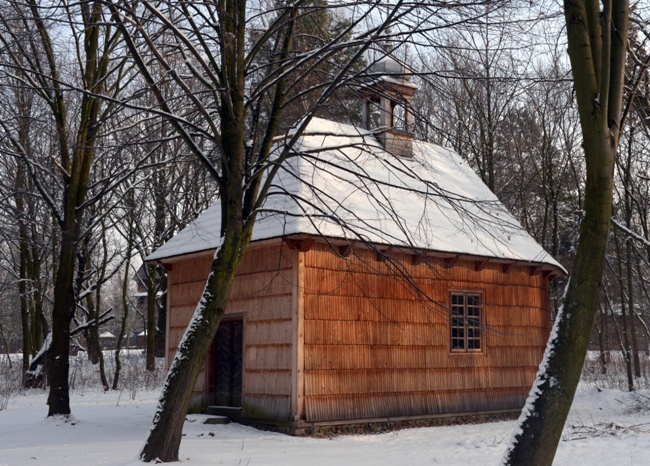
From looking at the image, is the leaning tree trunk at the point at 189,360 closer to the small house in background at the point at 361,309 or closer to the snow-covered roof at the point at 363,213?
the small house in background at the point at 361,309

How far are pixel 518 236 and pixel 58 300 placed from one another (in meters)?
11.0

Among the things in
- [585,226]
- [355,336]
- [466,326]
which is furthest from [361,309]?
[585,226]

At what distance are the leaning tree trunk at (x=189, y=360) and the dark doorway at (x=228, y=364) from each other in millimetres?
5375

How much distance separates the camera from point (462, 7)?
902 cm

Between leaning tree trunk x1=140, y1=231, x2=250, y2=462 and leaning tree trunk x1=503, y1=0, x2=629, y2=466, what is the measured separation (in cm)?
421

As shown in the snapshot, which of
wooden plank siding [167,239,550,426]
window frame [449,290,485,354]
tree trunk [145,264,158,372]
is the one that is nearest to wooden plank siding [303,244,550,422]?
wooden plank siding [167,239,550,426]

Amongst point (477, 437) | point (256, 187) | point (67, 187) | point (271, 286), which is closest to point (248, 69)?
point (256, 187)

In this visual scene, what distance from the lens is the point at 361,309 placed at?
1430 centimetres

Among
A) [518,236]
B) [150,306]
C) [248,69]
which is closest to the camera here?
[248,69]

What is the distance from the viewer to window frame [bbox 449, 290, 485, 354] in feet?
52.9

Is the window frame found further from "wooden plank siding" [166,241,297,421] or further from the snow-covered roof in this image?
"wooden plank siding" [166,241,297,421]

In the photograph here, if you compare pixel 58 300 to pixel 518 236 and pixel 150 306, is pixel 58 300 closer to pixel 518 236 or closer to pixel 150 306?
pixel 518 236

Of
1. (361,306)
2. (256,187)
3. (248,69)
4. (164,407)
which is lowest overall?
(164,407)

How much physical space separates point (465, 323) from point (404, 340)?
2025 mm
